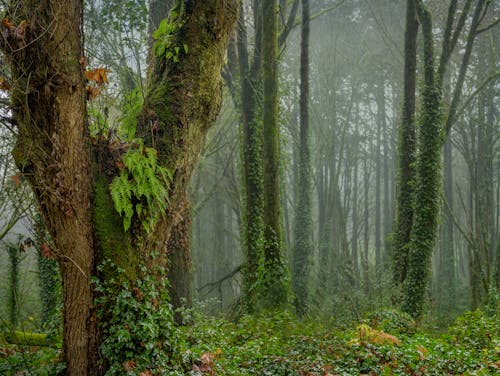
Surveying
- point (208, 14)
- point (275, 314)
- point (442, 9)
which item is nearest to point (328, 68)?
point (442, 9)

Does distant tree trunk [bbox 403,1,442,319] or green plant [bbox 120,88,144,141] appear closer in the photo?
green plant [bbox 120,88,144,141]

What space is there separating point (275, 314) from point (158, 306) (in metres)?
5.66

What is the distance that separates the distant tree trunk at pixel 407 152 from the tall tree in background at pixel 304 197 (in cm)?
334

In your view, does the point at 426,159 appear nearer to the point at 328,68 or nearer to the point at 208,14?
the point at 208,14

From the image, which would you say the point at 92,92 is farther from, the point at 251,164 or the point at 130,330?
the point at 251,164

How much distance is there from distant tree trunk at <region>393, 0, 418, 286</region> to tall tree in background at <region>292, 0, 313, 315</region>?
3343 mm

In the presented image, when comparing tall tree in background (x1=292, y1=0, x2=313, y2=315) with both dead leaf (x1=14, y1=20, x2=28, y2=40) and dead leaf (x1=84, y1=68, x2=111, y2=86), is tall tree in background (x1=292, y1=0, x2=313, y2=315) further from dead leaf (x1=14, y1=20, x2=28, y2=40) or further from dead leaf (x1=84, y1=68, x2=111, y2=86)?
dead leaf (x1=14, y1=20, x2=28, y2=40)

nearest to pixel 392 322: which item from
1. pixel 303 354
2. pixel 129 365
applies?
pixel 303 354

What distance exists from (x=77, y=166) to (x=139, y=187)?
75 centimetres

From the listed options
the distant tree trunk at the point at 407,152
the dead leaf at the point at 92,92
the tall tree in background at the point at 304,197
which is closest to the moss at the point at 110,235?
the dead leaf at the point at 92,92

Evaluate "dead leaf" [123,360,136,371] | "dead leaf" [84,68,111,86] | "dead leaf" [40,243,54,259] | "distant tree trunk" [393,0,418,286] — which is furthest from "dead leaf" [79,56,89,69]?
"distant tree trunk" [393,0,418,286]

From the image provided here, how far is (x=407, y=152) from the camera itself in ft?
47.9

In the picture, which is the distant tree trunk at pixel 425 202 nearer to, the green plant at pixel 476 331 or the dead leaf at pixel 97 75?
the green plant at pixel 476 331

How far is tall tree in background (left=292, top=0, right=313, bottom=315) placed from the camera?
16.2 m
